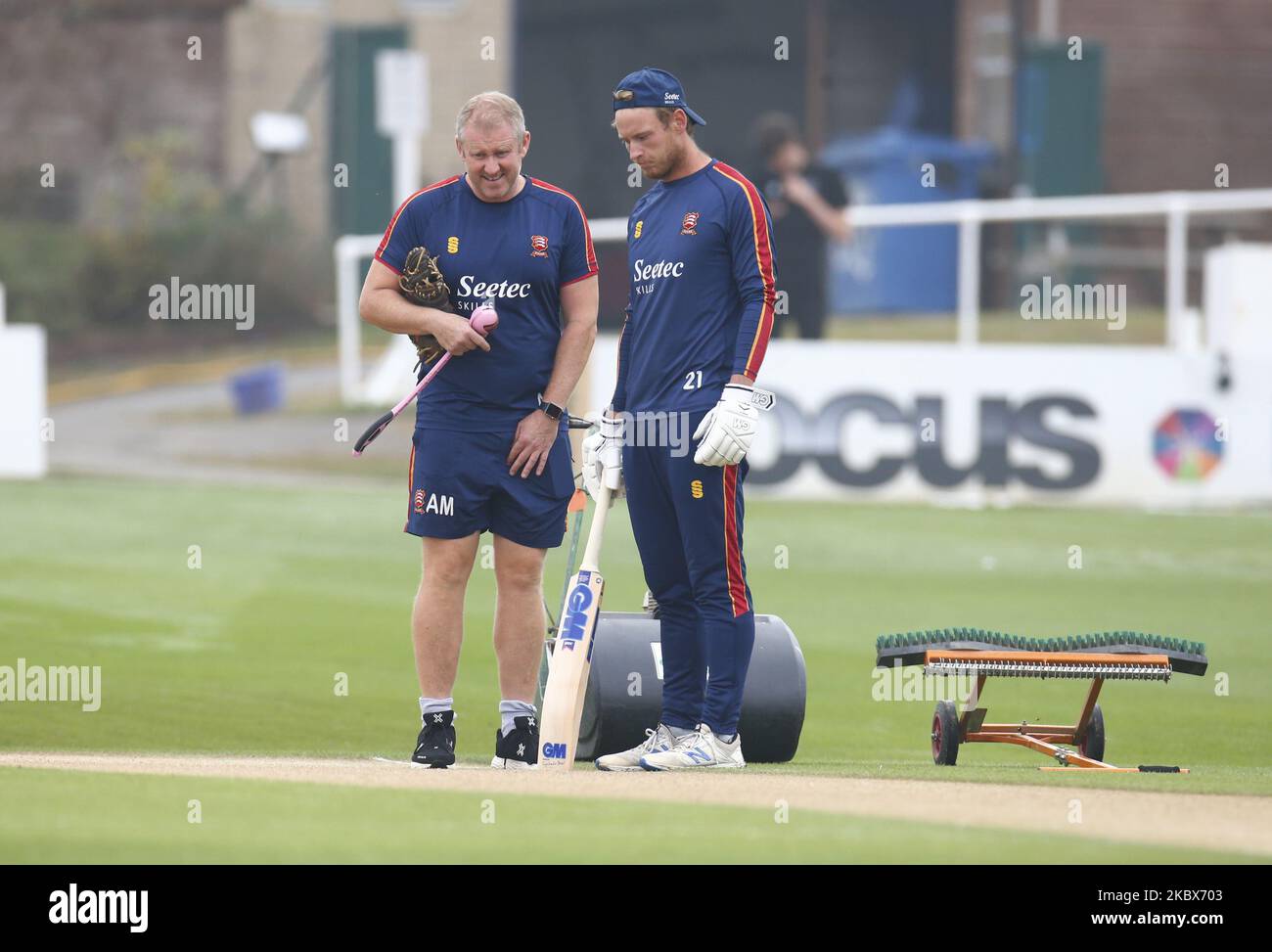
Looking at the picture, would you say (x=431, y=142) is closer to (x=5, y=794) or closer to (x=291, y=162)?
(x=291, y=162)

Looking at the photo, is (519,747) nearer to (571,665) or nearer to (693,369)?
(571,665)

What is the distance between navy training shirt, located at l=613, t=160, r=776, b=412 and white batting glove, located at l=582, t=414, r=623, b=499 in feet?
0.57

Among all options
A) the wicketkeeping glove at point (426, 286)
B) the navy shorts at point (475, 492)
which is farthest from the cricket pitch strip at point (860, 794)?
the wicketkeeping glove at point (426, 286)

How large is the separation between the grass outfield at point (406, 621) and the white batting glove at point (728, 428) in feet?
3.77

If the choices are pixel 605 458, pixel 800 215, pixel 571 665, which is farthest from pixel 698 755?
pixel 800 215

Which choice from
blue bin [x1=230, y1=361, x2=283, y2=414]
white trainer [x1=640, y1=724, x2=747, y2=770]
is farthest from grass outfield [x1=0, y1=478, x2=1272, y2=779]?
blue bin [x1=230, y1=361, x2=283, y2=414]

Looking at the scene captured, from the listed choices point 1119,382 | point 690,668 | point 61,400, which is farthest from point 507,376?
point 61,400

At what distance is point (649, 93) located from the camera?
269 inches

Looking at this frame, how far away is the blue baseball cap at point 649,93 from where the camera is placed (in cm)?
683

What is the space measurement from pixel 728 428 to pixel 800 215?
982 centimetres

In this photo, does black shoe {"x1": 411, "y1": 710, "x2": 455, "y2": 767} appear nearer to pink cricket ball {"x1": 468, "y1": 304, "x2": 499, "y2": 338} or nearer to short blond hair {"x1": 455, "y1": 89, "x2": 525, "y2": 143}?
pink cricket ball {"x1": 468, "y1": 304, "x2": 499, "y2": 338}

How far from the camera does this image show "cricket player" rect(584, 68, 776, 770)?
684 centimetres

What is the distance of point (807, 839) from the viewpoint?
5.25 metres
